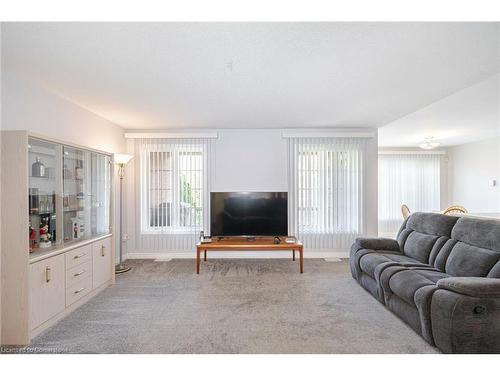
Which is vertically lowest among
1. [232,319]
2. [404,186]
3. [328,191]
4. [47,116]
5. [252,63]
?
[232,319]

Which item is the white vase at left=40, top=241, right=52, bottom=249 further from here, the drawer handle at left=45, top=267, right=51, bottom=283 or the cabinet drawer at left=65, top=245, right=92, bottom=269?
the drawer handle at left=45, top=267, right=51, bottom=283

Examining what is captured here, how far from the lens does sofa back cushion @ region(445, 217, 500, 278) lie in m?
2.40

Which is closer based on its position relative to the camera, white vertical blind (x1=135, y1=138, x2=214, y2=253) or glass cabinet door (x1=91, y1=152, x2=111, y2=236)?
glass cabinet door (x1=91, y1=152, x2=111, y2=236)

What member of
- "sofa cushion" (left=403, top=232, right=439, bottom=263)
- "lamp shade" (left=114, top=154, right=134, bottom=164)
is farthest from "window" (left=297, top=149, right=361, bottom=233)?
"lamp shade" (left=114, top=154, right=134, bottom=164)

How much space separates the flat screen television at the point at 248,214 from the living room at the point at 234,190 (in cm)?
4

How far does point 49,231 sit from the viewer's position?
2.78 m

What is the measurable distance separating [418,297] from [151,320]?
2511mm

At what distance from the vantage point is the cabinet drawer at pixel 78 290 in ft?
9.14

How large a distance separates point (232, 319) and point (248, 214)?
7.25ft

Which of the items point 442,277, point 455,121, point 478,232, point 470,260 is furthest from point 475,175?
point 442,277

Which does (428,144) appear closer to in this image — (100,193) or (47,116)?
(100,193)

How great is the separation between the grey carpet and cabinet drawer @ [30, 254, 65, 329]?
171 millimetres

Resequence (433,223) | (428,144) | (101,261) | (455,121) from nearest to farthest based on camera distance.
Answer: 1. (433,223)
2. (101,261)
3. (455,121)
4. (428,144)
